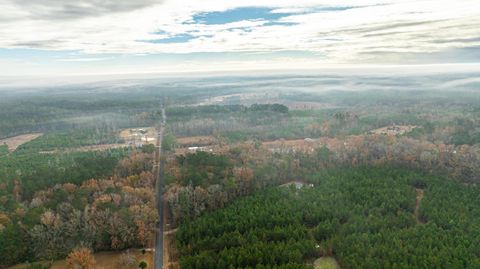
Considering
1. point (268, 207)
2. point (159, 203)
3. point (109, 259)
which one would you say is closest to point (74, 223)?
point (109, 259)

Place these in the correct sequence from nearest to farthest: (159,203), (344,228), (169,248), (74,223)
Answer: (344,228)
(74,223)
(169,248)
(159,203)

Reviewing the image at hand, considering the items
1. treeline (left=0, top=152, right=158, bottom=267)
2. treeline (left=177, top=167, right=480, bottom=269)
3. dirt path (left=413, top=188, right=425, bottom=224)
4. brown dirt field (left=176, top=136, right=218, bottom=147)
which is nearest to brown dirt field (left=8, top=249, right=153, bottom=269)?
treeline (left=0, top=152, right=158, bottom=267)

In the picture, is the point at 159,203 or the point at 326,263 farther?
the point at 159,203

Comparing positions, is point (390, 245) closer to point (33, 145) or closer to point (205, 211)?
point (205, 211)

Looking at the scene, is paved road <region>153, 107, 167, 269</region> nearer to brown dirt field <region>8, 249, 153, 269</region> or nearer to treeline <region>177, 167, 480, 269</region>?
brown dirt field <region>8, 249, 153, 269</region>

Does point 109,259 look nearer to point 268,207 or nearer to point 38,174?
point 268,207


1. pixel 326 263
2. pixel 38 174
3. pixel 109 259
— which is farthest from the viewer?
pixel 38 174
